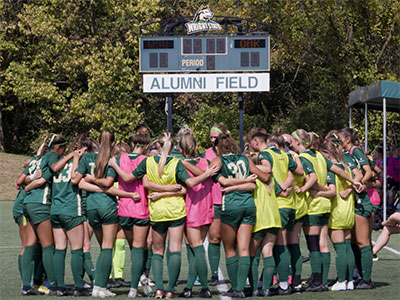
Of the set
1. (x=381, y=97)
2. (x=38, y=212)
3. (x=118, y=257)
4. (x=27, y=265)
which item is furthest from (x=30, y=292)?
(x=381, y=97)

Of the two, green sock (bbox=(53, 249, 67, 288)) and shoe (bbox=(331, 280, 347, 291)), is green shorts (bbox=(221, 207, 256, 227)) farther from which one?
green sock (bbox=(53, 249, 67, 288))

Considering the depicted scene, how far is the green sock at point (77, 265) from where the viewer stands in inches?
318

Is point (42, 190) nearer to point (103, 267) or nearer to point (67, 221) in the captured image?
point (67, 221)

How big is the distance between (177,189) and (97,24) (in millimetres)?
28048

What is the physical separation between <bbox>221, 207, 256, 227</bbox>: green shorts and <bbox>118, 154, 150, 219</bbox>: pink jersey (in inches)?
34.2

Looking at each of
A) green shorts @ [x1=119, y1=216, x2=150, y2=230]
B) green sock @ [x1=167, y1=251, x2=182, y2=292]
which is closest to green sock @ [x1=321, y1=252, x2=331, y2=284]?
green sock @ [x1=167, y1=251, x2=182, y2=292]

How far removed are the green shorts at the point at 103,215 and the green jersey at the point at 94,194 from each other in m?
0.04

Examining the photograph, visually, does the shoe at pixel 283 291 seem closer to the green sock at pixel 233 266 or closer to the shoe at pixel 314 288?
the shoe at pixel 314 288

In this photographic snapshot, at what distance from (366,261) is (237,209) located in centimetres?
185

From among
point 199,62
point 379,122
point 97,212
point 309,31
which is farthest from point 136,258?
point 309,31

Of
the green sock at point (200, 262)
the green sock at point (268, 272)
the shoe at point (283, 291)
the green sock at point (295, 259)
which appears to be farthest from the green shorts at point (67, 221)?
the green sock at point (295, 259)

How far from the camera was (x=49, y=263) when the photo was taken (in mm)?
8164

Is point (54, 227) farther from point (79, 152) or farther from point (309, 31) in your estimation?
point (309, 31)

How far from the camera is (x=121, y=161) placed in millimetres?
8086
